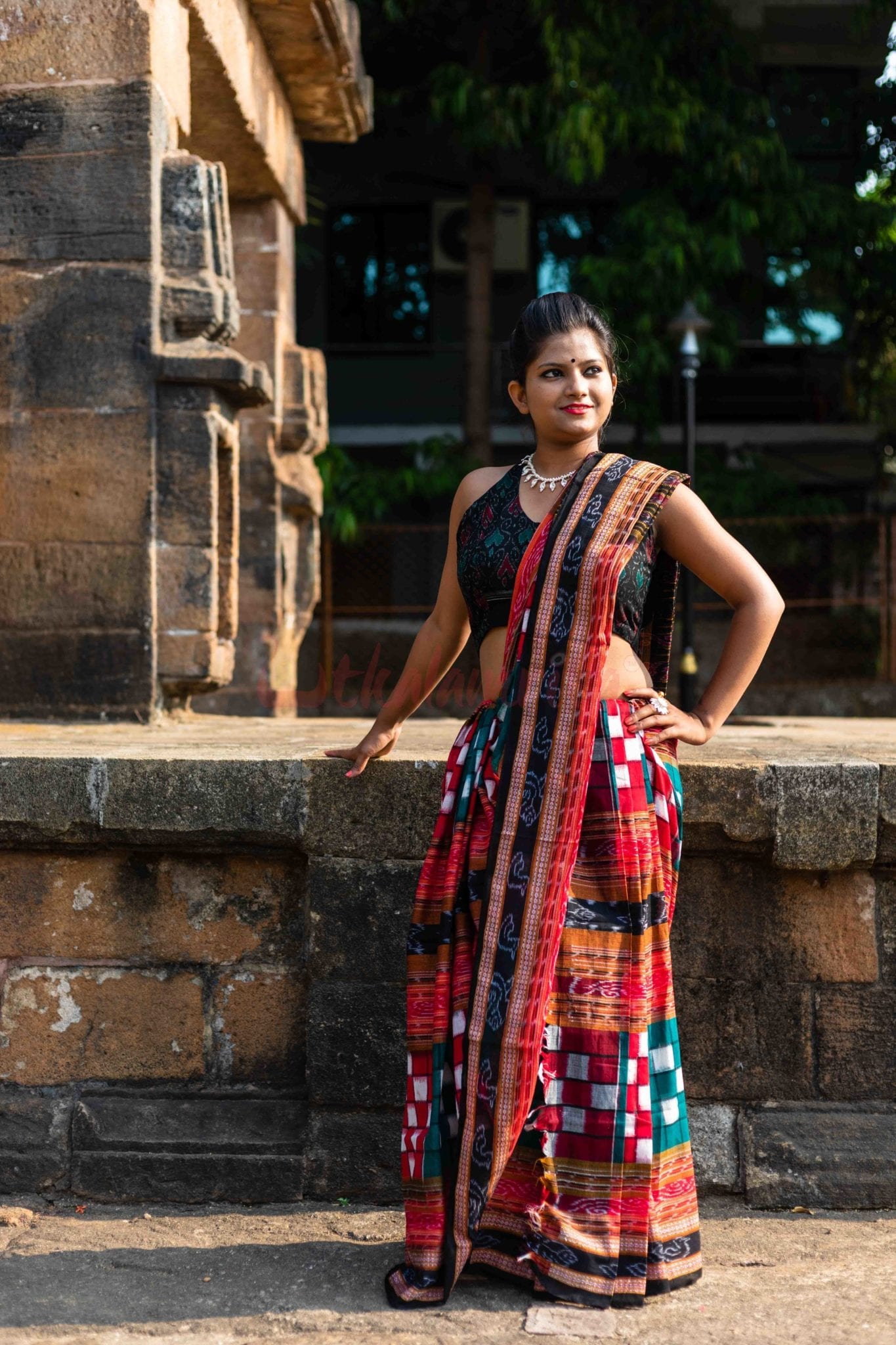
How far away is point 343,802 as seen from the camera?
117 inches

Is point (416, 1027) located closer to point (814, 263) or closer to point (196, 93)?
point (196, 93)

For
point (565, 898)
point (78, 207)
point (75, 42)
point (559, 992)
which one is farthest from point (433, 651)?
point (75, 42)

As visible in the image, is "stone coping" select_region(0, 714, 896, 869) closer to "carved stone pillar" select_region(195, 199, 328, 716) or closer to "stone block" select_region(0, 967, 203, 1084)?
"stone block" select_region(0, 967, 203, 1084)

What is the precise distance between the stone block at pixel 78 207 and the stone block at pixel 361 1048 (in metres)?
2.35

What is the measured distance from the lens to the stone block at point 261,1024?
3.12 m

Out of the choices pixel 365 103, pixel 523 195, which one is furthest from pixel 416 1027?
pixel 523 195

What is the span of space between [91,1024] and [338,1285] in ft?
2.95

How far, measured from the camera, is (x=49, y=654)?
13.8 ft

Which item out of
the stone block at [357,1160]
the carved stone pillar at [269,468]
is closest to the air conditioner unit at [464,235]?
the carved stone pillar at [269,468]

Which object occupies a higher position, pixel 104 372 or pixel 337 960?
pixel 104 372

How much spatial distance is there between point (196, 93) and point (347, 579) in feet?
29.4

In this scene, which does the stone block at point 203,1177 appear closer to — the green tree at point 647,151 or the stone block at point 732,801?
the stone block at point 732,801

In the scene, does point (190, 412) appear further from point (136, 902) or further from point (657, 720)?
point (657, 720)

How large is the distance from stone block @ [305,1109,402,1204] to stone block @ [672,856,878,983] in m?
0.74
